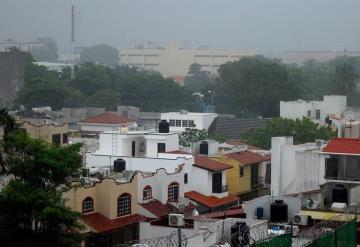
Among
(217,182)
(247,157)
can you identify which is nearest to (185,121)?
(247,157)

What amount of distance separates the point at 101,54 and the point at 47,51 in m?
7.05

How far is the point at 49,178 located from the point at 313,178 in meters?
6.08

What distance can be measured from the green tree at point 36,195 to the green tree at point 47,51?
117m

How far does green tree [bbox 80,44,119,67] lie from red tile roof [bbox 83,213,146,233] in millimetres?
115706

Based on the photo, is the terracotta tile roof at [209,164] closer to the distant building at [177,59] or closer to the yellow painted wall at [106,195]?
the yellow painted wall at [106,195]

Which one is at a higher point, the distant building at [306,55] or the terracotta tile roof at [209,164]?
the distant building at [306,55]

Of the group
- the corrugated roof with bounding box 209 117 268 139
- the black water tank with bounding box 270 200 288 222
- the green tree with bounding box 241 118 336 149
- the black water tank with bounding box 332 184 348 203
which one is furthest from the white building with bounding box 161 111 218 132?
the black water tank with bounding box 270 200 288 222

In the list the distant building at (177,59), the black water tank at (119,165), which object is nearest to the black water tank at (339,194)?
the black water tank at (119,165)

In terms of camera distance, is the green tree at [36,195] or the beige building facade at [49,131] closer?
the green tree at [36,195]

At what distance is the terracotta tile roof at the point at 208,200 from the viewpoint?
19859 mm

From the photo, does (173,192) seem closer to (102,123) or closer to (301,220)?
(301,220)

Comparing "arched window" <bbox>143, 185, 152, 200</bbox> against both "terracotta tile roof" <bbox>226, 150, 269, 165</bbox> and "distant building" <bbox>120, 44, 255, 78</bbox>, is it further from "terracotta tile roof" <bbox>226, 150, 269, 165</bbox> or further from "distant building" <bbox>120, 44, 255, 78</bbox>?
"distant building" <bbox>120, 44, 255, 78</bbox>

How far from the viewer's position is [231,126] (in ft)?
126

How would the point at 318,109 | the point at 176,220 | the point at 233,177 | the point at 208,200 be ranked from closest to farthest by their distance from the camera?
the point at 176,220, the point at 208,200, the point at 233,177, the point at 318,109
